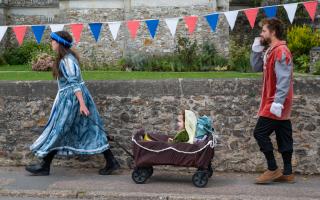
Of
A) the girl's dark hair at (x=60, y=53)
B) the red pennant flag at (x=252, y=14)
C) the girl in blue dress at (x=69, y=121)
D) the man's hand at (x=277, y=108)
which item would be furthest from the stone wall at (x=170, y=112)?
the red pennant flag at (x=252, y=14)

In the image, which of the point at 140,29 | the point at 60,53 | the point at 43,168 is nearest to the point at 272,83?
the point at 60,53

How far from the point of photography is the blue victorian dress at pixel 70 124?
286 inches

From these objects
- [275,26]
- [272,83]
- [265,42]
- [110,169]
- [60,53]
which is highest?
[275,26]

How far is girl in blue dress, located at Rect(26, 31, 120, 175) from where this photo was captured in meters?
7.27

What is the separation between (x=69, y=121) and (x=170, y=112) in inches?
57.1

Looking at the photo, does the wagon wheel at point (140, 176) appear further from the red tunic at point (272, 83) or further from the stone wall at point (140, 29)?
the stone wall at point (140, 29)

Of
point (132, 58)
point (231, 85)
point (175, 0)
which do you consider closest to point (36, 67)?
point (132, 58)

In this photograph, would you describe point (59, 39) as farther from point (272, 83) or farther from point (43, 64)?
point (43, 64)

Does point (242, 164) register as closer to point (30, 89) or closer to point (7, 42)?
point (30, 89)

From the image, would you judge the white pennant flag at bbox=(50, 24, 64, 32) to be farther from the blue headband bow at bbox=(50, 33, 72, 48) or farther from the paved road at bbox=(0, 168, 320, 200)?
the paved road at bbox=(0, 168, 320, 200)

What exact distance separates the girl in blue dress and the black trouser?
2047mm

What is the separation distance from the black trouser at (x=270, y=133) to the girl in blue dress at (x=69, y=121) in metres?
2.05

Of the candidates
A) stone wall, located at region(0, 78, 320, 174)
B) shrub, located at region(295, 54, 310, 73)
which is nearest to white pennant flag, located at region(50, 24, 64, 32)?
stone wall, located at region(0, 78, 320, 174)

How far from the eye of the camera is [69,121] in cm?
732
